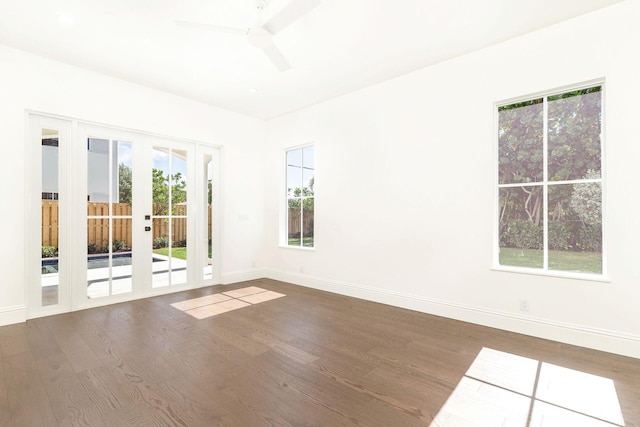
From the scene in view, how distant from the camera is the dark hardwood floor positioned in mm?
1733

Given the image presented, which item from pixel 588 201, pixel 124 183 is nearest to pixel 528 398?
pixel 588 201

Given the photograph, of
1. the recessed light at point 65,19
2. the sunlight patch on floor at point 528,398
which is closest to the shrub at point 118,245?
the recessed light at point 65,19

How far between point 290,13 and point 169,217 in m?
3.30

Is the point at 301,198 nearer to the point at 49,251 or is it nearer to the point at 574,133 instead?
the point at 49,251

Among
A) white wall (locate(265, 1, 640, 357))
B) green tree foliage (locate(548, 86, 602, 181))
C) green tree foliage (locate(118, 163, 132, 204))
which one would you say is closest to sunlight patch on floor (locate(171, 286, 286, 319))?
white wall (locate(265, 1, 640, 357))

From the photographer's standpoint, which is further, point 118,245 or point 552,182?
point 118,245

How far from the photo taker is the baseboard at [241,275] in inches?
198

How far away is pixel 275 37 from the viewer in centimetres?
298

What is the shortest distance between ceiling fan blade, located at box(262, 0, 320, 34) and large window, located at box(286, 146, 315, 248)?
2557 mm

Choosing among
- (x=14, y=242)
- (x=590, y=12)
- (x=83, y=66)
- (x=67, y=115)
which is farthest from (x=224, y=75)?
(x=590, y=12)

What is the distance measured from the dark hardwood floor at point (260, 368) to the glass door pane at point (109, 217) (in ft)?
1.67

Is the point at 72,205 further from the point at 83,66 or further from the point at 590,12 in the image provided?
the point at 590,12

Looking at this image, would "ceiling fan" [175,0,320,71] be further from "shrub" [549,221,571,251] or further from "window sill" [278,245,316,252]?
"window sill" [278,245,316,252]

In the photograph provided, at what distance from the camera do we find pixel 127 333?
2912 mm
